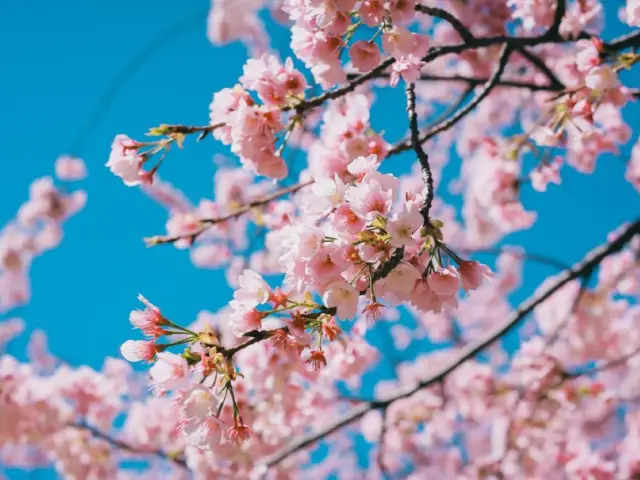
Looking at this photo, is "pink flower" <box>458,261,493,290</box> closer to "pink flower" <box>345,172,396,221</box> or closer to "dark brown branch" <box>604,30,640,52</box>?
"pink flower" <box>345,172,396,221</box>

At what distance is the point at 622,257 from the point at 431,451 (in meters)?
3.28

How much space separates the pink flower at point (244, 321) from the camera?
4.76 ft

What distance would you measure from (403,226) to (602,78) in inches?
42.1

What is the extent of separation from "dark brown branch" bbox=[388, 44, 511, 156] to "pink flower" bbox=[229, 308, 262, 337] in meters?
0.85

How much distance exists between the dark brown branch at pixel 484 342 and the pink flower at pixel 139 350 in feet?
5.61

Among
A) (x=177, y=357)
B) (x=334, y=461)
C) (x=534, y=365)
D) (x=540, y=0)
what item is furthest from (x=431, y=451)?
(x=177, y=357)

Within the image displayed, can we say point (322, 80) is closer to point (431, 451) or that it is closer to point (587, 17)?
point (587, 17)

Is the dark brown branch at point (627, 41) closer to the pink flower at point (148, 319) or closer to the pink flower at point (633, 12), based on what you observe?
the pink flower at point (633, 12)

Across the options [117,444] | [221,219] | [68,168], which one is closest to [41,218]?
[68,168]

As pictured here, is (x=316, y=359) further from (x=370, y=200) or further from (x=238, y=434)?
(x=370, y=200)

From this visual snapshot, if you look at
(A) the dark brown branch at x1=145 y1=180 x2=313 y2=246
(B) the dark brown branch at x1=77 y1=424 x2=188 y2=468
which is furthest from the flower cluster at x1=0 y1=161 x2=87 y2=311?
(A) the dark brown branch at x1=145 y1=180 x2=313 y2=246

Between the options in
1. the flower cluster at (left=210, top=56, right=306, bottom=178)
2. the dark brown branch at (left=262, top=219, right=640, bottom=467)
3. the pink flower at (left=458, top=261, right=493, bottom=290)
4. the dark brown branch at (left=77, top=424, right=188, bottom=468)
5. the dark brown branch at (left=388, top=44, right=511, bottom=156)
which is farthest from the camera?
the dark brown branch at (left=77, top=424, right=188, bottom=468)

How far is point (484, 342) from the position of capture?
3004 mm

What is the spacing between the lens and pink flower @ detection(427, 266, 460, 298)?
1504 mm
